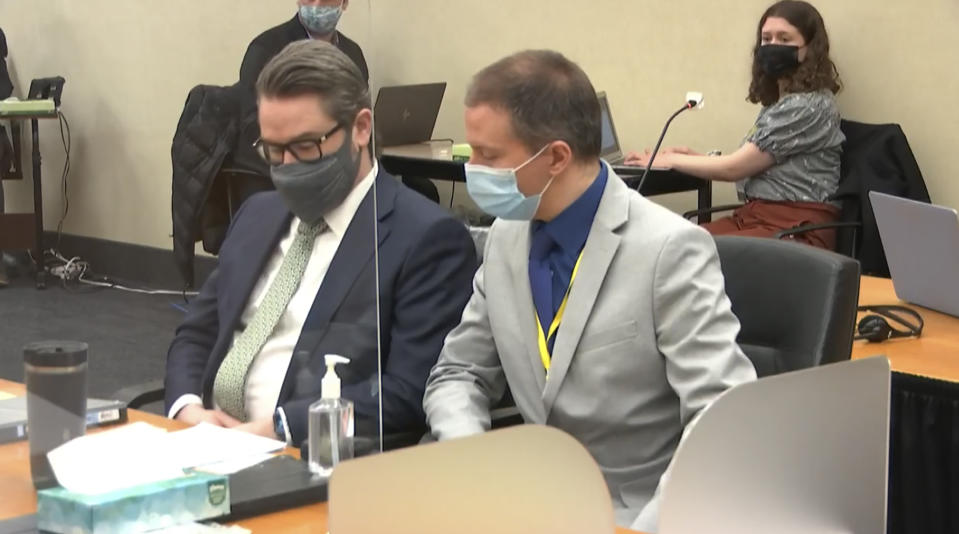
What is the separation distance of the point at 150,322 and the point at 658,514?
1447 mm

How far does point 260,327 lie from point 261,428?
0.72 ft

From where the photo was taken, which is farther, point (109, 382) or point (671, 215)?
point (671, 215)

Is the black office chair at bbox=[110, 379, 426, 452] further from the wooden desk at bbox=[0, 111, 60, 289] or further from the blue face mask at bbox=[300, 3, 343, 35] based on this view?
the blue face mask at bbox=[300, 3, 343, 35]

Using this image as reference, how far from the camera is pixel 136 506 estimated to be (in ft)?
4.42

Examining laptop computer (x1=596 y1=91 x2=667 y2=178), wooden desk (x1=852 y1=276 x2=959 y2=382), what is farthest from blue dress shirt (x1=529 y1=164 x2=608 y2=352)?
laptop computer (x1=596 y1=91 x2=667 y2=178)

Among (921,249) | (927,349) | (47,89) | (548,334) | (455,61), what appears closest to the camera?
(548,334)

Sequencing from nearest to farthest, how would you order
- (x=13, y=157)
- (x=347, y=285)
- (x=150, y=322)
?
(x=347, y=285) → (x=13, y=157) → (x=150, y=322)

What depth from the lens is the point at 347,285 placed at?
6.08 feet

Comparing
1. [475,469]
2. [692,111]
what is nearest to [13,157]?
[475,469]

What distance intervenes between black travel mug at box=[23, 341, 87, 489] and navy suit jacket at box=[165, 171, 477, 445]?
0.98ft

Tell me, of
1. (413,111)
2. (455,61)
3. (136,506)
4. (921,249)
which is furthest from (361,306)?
(455,61)

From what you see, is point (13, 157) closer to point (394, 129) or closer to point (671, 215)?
point (671, 215)

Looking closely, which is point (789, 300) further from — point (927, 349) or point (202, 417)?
point (202, 417)

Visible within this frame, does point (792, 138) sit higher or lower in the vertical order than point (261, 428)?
higher
